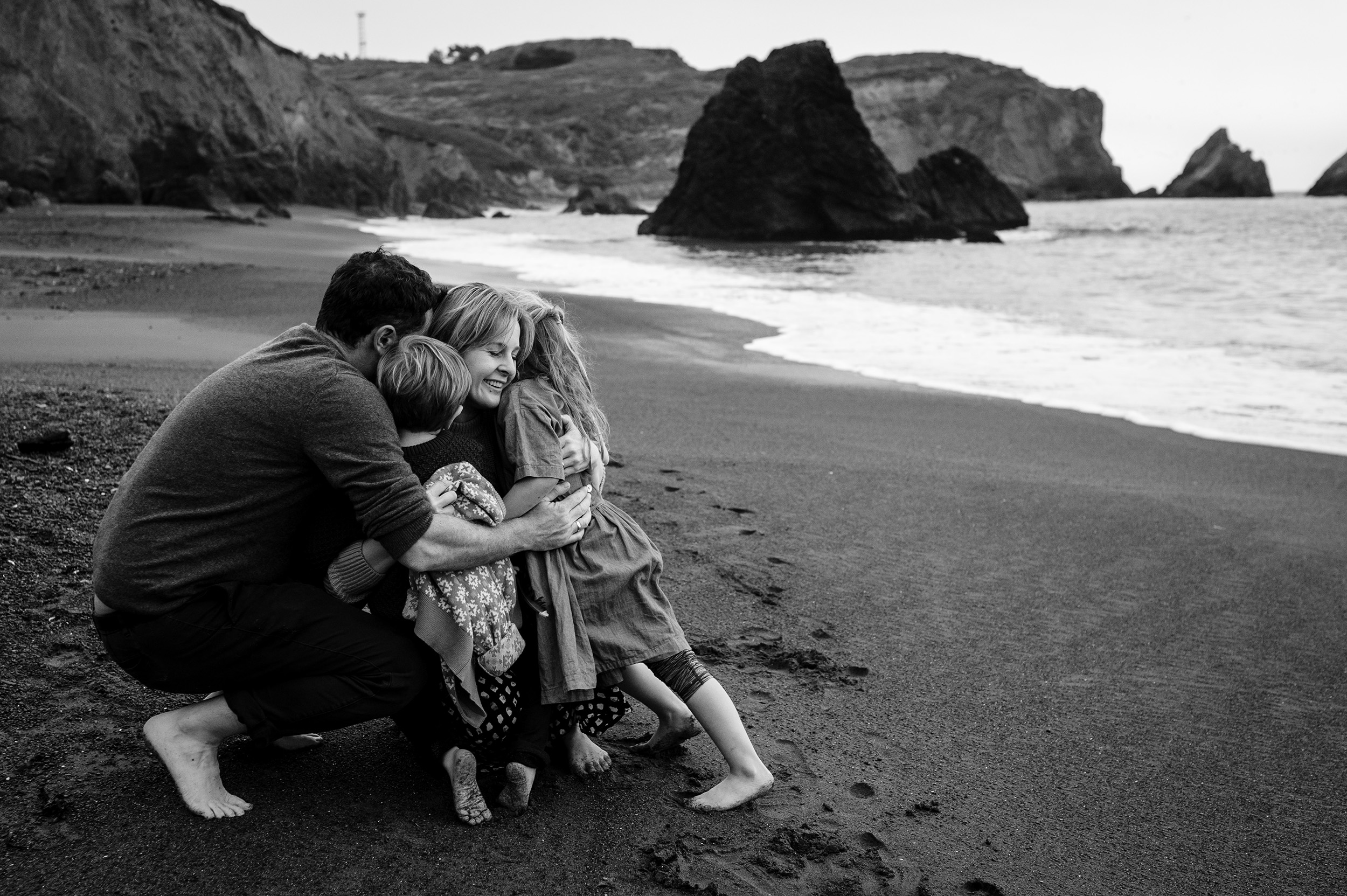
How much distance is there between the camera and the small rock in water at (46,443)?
14.5 feet

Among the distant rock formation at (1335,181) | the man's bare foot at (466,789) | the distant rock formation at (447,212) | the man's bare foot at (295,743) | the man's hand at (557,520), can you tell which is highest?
the distant rock formation at (1335,181)

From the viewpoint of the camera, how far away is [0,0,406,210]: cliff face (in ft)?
84.7

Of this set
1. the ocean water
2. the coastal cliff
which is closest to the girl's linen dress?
the ocean water

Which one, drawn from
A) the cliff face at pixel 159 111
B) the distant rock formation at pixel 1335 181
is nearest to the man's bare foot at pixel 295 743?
the cliff face at pixel 159 111

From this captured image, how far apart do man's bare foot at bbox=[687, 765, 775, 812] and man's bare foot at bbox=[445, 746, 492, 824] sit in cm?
51

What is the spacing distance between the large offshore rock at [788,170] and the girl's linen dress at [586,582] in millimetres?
35197

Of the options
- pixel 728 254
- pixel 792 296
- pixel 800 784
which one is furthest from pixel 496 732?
pixel 728 254

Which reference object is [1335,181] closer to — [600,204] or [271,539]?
[600,204]

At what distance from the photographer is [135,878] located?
222 cm

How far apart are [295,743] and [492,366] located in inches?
42.7

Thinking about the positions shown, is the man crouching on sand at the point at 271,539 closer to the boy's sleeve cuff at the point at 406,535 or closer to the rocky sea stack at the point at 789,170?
the boy's sleeve cuff at the point at 406,535

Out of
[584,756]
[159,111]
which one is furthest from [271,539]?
[159,111]

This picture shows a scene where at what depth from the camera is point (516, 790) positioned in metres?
2.61

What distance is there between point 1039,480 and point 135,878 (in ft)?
15.1
